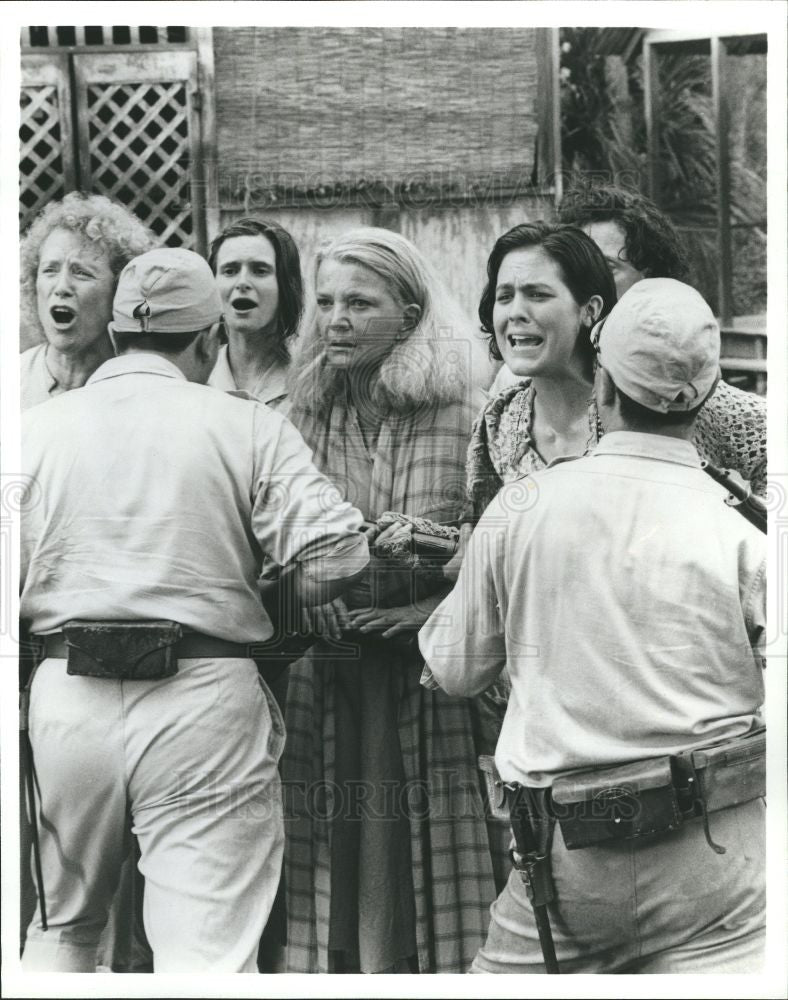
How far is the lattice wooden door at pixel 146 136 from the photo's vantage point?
3938mm

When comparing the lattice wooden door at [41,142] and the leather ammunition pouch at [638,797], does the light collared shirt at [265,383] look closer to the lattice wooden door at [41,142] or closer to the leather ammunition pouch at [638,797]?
the lattice wooden door at [41,142]

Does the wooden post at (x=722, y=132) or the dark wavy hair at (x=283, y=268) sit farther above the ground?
the wooden post at (x=722, y=132)

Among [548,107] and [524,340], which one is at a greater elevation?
[548,107]

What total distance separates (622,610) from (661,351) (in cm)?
83

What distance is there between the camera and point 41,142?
13.0 feet

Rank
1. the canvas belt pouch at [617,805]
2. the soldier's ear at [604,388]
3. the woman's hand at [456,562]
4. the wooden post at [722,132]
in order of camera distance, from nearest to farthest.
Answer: the canvas belt pouch at [617,805] → the soldier's ear at [604,388] → the woman's hand at [456,562] → the wooden post at [722,132]

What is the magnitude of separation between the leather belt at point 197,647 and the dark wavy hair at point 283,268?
980mm

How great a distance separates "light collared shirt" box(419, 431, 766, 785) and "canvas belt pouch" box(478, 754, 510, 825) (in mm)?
63

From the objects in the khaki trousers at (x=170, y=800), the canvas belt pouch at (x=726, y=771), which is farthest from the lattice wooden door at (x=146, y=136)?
the canvas belt pouch at (x=726, y=771)

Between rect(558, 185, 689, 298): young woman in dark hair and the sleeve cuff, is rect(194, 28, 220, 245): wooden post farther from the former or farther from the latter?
the sleeve cuff

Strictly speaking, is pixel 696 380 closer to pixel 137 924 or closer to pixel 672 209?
pixel 672 209

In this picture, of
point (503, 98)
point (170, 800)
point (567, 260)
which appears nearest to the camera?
point (170, 800)

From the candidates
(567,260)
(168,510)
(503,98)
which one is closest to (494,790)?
(168,510)

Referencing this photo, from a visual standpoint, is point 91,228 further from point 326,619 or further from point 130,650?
point 326,619
